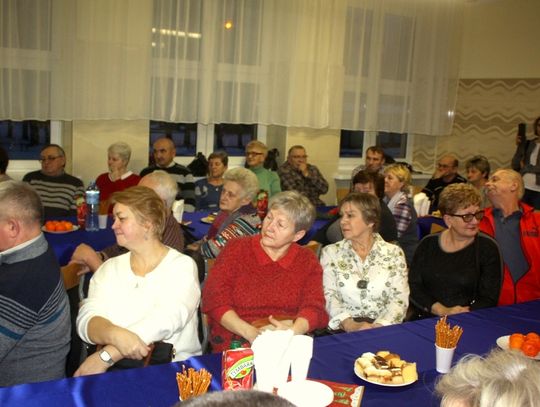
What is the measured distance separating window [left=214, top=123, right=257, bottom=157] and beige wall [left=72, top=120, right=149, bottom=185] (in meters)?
0.95

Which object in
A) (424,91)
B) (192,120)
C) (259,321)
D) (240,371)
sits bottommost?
(259,321)

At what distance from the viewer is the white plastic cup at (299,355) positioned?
1.56 m

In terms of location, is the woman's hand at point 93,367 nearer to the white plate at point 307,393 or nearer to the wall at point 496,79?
the white plate at point 307,393

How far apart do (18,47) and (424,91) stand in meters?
4.69

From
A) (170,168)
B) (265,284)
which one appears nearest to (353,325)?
(265,284)

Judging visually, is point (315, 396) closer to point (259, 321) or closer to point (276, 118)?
point (259, 321)

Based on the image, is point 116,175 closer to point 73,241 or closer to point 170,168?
point 170,168

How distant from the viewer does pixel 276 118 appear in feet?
20.5

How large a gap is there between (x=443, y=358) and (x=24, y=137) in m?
4.70

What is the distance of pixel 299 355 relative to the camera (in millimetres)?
1563

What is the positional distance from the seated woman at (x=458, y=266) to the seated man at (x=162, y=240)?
1.32 metres

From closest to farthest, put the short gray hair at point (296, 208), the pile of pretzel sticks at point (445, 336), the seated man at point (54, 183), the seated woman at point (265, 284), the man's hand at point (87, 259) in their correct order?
1. the pile of pretzel sticks at point (445, 336)
2. the seated woman at point (265, 284)
3. the short gray hair at point (296, 208)
4. the man's hand at point (87, 259)
5. the seated man at point (54, 183)

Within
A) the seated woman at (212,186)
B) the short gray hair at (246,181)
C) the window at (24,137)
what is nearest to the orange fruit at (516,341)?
the short gray hair at (246,181)

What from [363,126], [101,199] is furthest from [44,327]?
[363,126]
